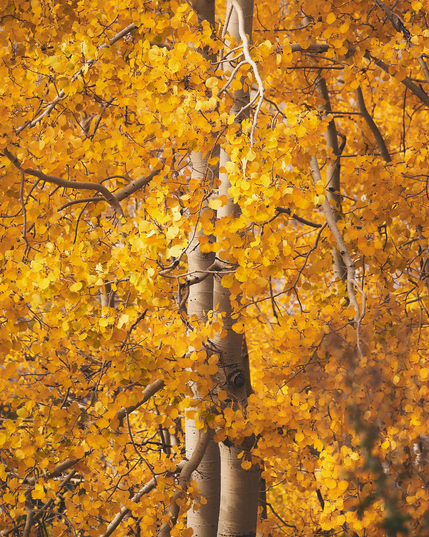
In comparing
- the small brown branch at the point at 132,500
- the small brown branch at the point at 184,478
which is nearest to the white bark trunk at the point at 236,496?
the small brown branch at the point at 184,478

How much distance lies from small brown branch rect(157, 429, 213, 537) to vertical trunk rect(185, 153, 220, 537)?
166 mm

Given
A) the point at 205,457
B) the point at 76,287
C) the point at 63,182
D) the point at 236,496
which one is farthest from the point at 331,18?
the point at 236,496

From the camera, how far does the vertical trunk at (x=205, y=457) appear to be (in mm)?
2767

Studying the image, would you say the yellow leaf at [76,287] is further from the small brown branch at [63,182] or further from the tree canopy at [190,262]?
the small brown branch at [63,182]

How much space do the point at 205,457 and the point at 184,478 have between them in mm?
465

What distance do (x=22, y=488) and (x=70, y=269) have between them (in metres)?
1.26

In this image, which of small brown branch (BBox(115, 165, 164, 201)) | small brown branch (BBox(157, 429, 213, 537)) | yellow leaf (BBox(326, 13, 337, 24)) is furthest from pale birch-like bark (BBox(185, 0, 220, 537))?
yellow leaf (BBox(326, 13, 337, 24))

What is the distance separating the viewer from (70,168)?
8.36 feet

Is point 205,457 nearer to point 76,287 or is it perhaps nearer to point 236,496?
point 236,496

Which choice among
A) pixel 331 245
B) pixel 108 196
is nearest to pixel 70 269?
pixel 108 196

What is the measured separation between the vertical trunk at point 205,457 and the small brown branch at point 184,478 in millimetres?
166

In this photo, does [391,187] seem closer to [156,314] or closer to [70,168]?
[156,314]

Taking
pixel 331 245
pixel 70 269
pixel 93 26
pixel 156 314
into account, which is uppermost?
pixel 93 26

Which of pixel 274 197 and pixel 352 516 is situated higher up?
pixel 274 197
